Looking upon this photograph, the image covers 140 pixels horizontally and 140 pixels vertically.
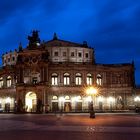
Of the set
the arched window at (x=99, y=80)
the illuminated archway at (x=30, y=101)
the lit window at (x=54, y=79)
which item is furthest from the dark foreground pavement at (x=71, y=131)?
the arched window at (x=99, y=80)

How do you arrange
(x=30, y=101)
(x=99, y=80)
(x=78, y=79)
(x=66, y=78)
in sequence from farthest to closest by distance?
(x=99, y=80)
(x=30, y=101)
(x=78, y=79)
(x=66, y=78)

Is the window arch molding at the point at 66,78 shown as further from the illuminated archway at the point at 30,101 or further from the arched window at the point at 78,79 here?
the illuminated archway at the point at 30,101

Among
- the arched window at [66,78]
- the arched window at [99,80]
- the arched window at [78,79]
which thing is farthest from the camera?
the arched window at [99,80]

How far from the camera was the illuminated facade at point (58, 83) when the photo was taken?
9362 cm

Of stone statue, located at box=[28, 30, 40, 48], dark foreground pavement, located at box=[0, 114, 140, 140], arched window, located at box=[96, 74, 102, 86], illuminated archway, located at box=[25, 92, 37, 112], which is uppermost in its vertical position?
stone statue, located at box=[28, 30, 40, 48]

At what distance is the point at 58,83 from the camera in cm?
9569

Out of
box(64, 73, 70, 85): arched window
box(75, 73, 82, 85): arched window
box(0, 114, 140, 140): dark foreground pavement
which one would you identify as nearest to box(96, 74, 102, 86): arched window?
box(75, 73, 82, 85): arched window

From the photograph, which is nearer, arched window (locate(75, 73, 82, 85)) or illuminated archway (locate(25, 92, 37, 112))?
illuminated archway (locate(25, 92, 37, 112))

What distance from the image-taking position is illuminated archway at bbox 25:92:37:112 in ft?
312

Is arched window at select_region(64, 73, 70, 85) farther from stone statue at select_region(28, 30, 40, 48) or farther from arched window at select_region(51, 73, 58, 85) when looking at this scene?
stone statue at select_region(28, 30, 40, 48)

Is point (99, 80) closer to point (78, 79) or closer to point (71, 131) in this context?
point (78, 79)

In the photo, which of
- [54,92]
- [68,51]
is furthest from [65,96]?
[68,51]

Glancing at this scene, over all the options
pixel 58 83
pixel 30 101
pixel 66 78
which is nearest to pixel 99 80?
pixel 66 78

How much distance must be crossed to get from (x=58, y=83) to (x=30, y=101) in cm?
988
